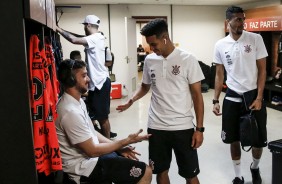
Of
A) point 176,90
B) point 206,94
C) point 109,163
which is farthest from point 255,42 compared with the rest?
point 206,94

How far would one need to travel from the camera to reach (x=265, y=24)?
21.9 ft

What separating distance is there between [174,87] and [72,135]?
76 centimetres

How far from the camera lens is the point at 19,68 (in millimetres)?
1263

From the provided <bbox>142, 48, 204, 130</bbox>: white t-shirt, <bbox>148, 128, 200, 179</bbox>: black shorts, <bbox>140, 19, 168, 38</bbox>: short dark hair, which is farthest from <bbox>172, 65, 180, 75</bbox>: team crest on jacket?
<bbox>148, 128, 200, 179</bbox>: black shorts

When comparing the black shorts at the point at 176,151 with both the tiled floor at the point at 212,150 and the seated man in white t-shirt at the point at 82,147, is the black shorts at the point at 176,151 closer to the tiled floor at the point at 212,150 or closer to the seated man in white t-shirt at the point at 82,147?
the seated man in white t-shirt at the point at 82,147

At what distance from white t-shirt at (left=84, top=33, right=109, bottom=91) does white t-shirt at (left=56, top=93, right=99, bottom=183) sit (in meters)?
1.94

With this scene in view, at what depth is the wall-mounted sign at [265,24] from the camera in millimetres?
6280

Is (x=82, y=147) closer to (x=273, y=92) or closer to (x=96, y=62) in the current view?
(x=96, y=62)

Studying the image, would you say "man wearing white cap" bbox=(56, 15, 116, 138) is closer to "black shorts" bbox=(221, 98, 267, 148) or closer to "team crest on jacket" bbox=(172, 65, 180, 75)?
"black shorts" bbox=(221, 98, 267, 148)

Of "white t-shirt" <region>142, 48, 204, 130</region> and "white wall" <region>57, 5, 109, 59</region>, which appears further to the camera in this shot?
"white wall" <region>57, 5, 109, 59</region>

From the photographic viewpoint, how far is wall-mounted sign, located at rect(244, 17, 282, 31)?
6.28 m

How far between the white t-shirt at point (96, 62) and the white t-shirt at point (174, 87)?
1.82 m

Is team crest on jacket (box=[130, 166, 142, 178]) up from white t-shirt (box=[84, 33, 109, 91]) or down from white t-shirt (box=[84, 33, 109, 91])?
down

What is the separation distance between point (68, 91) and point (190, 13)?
7707 mm
